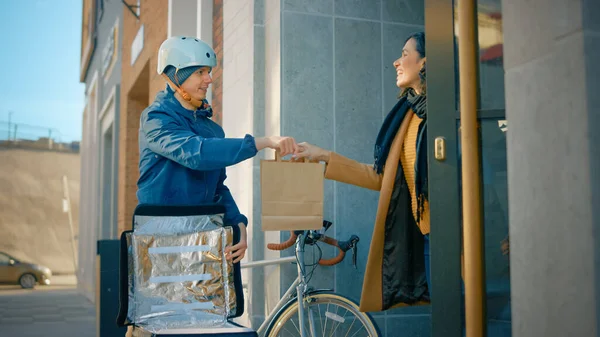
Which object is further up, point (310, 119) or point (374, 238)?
point (310, 119)

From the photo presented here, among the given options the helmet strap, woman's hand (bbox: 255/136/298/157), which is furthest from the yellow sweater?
the helmet strap

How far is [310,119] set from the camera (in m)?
5.11

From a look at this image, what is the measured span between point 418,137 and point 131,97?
817cm

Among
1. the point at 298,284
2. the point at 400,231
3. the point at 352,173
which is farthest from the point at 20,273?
the point at 400,231

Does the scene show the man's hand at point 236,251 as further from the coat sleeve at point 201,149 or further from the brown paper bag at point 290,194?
the coat sleeve at point 201,149

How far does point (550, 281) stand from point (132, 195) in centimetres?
886

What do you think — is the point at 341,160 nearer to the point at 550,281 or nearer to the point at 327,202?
the point at 327,202

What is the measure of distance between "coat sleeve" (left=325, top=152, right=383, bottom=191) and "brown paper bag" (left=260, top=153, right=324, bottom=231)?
0.37 metres

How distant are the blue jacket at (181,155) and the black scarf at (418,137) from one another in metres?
0.79

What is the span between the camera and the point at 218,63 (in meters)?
6.68

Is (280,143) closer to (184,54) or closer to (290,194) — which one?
(290,194)

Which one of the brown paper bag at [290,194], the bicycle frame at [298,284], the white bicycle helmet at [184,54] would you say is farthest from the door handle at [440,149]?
the bicycle frame at [298,284]

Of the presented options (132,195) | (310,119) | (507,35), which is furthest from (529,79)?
(132,195)

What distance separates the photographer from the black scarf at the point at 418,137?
3.65m
